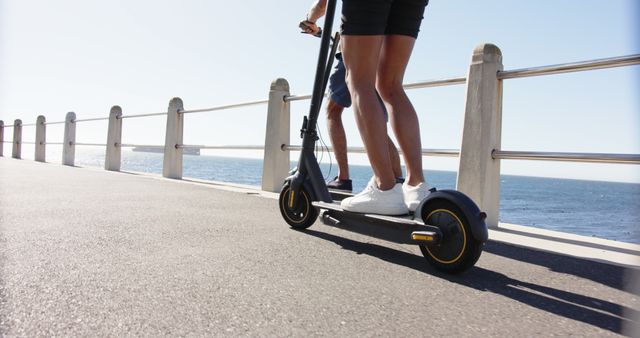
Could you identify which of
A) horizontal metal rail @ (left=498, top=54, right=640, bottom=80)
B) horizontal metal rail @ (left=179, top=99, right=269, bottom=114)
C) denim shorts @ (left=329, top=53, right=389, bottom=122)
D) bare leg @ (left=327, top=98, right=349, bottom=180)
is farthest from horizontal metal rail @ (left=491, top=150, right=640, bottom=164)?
horizontal metal rail @ (left=179, top=99, right=269, bottom=114)

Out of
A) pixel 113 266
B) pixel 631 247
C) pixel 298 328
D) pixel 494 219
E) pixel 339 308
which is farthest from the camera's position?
pixel 494 219

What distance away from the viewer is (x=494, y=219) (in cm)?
295

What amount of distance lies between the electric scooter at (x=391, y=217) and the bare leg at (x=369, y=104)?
22 cm

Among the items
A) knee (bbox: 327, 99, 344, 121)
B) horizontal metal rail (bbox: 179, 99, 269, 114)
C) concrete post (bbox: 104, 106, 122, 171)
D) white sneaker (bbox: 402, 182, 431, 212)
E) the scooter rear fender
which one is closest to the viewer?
the scooter rear fender

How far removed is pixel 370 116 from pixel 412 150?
0.81 feet

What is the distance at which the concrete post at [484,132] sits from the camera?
291cm

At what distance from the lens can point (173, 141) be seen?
23.4 feet

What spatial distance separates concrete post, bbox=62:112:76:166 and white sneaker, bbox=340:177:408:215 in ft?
35.5

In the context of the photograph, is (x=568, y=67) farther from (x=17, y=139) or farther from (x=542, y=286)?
(x=17, y=139)

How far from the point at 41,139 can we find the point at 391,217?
Result: 1359 cm

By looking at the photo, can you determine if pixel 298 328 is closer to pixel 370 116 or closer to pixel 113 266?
pixel 113 266

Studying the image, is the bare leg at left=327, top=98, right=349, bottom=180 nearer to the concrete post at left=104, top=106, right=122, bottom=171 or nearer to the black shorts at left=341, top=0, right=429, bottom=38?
the black shorts at left=341, top=0, right=429, bottom=38

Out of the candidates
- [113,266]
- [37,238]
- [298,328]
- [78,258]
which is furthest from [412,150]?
[37,238]

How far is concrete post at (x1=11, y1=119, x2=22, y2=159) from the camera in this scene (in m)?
13.9
